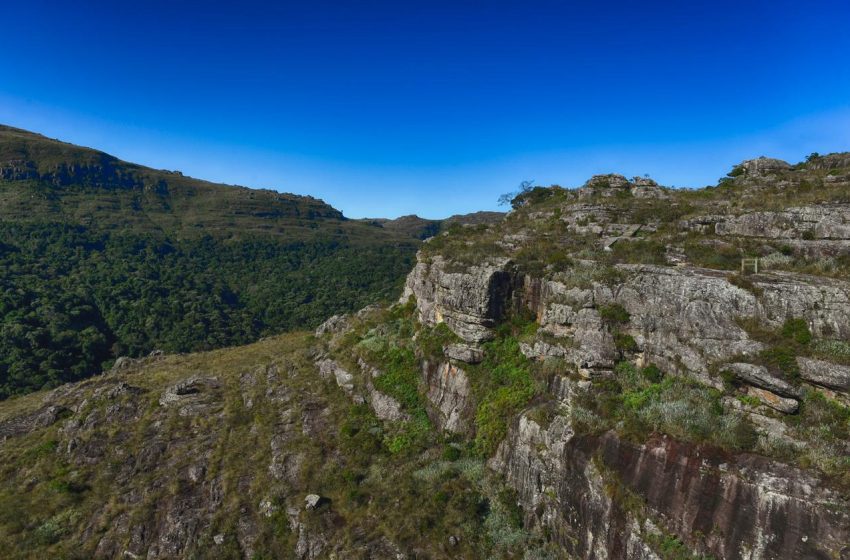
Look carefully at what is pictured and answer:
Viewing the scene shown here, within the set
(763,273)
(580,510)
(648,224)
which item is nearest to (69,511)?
(580,510)

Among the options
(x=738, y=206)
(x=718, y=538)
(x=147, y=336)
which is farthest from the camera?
(x=147, y=336)

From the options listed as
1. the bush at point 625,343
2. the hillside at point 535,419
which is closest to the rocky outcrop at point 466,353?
the hillside at point 535,419

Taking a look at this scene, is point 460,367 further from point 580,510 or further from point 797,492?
point 797,492

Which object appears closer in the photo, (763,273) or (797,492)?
(797,492)

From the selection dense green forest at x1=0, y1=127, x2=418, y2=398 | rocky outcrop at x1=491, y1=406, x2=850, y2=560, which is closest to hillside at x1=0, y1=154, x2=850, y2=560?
rocky outcrop at x1=491, y1=406, x2=850, y2=560

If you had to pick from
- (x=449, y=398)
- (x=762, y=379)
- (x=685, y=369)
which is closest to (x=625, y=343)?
(x=685, y=369)

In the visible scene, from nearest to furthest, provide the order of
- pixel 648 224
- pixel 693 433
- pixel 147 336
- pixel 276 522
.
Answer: pixel 693 433 < pixel 276 522 < pixel 648 224 < pixel 147 336

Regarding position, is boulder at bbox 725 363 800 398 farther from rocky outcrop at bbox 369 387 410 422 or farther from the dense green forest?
the dense green forest
